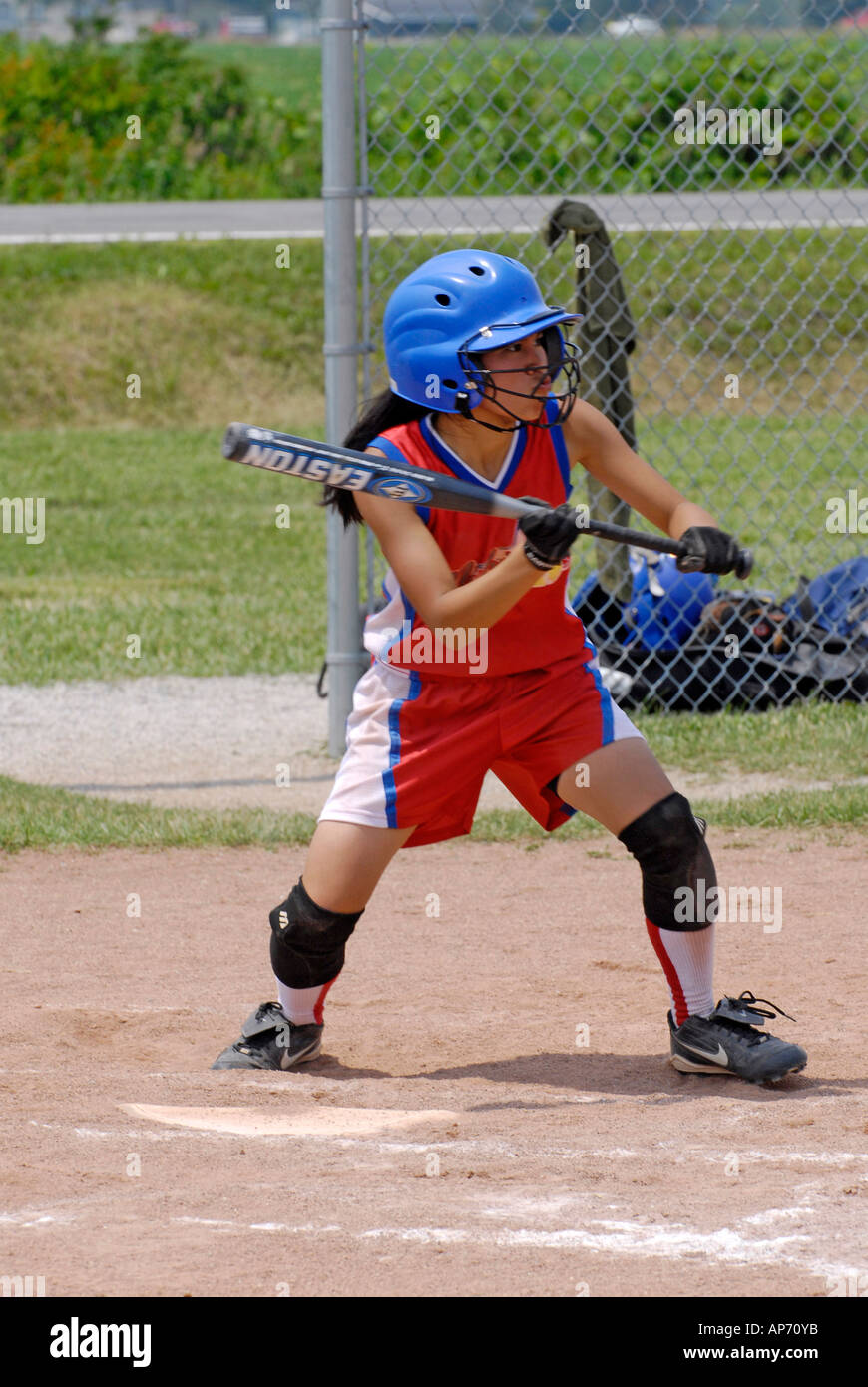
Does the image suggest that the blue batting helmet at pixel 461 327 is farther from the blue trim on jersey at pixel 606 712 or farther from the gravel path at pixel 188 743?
the gravel path at pixel 188 743

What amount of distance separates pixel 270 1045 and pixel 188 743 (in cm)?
293

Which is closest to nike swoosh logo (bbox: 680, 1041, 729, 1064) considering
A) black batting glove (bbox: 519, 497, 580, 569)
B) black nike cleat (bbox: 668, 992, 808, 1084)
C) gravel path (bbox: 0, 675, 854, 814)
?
black nike cleat (bbox: 668, 992, 808, 1084)

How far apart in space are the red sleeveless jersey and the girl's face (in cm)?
12

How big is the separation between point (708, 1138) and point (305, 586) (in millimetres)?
6078

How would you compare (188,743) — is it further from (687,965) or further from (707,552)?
(707,552)

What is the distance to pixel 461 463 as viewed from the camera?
3.44 m

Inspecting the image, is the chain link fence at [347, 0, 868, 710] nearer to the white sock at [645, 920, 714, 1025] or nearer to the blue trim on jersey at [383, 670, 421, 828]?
the blue trim on jersey at [383, 670, 421, 828]

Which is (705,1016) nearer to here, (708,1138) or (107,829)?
(708,1138)

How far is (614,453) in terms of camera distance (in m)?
3.56

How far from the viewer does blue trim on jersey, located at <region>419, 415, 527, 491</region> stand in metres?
3.44

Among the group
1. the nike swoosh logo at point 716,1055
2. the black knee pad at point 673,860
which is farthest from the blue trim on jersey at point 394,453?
the nike swoosh logo at point 716,1055

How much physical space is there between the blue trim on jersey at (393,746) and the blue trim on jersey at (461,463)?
38cm

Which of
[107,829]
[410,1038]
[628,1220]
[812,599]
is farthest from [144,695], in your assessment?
[628,1220]

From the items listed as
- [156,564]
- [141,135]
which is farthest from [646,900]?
[141,135]
